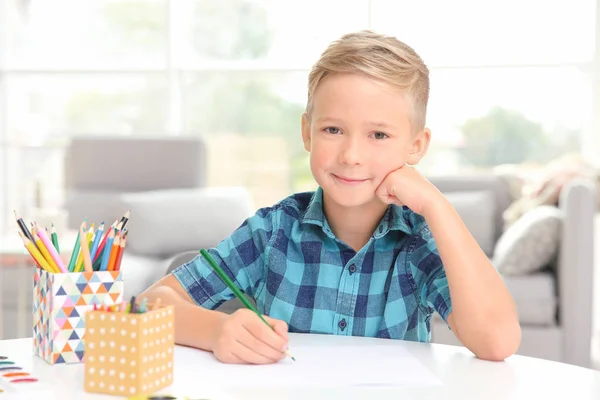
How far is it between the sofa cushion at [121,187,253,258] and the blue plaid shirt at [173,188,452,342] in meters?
2.38

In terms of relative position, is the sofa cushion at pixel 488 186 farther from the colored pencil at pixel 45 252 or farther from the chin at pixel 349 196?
the colored pencil at pixel 45 252

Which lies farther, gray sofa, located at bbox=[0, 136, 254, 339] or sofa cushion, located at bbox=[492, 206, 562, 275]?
gray sofa, located at bbox=[0, 136, 254, 339]

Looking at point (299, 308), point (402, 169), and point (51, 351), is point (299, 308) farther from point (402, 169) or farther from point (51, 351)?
point (51, 351)

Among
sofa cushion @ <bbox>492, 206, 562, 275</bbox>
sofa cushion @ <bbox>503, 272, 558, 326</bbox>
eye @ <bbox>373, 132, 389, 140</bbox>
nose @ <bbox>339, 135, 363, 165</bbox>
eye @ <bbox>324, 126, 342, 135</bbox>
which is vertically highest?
eye @ <bbox>324, 126, 342, 135</bbox>

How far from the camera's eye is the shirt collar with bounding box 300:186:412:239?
1.33 m

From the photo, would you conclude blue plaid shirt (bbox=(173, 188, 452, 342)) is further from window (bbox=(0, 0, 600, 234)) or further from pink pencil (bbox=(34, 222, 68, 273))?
window (bbox=(0, 0, 600, 234))

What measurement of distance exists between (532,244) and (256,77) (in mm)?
2813

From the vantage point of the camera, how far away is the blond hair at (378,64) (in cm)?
127

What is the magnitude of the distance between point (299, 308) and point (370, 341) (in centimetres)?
20

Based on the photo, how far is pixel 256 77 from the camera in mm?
5656

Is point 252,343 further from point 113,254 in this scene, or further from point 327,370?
point 113,254

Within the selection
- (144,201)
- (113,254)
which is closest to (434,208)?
(113,254)

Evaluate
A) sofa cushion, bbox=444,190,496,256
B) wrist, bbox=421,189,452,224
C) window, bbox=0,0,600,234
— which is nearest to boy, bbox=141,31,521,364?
wrist, bbox=421,189,452,224

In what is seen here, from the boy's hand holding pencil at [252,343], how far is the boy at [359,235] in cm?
11
